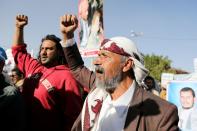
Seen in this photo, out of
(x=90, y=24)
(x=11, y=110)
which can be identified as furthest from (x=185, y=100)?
(x=90, y=24)

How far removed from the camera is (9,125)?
132 inches

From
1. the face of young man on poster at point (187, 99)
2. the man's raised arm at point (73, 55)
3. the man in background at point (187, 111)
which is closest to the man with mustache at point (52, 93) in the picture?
the man's raised arm at point (73, 55)

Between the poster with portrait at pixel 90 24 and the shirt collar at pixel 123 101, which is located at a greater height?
the poster with portrait at pixel 90 24

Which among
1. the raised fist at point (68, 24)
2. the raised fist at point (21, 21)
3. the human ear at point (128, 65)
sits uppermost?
the raised fist at point (21, 21)

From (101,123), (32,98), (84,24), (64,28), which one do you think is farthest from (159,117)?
(84,24)

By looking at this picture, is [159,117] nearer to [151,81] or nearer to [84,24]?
[151,81]

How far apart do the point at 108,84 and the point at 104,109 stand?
190mm

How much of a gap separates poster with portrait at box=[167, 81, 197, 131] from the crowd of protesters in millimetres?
2328

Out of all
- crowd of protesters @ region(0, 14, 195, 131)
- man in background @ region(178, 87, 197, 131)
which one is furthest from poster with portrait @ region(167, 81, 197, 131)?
crowd of protesters @ region(0, 14, 195, 131)

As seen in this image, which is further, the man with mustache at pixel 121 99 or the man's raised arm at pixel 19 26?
the man's raised arm at pixel 19 26

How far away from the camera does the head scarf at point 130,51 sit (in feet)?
10.5

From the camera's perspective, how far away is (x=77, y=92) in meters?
3.93

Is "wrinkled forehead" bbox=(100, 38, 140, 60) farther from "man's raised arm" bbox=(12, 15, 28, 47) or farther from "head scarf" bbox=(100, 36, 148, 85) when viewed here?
"man's raised arm" bbox=(12, 15, 28, 47)

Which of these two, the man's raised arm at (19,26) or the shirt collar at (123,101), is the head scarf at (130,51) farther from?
the man's raised arm at (19,26)
